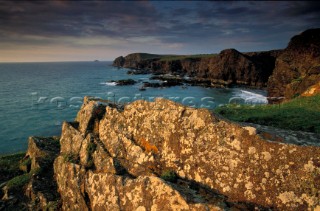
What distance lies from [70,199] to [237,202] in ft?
24.1

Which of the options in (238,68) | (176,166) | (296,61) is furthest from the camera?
(238,68)

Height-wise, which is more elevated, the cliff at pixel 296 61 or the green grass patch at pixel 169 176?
the cliff at pixel 296 61

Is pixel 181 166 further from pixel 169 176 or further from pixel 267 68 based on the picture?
pixel 267 68

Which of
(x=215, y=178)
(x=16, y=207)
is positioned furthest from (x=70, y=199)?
(x=215, y=178)

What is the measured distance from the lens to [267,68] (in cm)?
10031

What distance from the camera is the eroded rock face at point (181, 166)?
665cm

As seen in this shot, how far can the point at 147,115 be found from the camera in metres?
10.3

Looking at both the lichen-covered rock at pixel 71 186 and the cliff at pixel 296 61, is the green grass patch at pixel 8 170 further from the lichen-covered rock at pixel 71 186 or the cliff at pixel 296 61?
the cliff at pixel 296 61

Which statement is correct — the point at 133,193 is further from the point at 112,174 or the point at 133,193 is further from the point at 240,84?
the point at 240,84

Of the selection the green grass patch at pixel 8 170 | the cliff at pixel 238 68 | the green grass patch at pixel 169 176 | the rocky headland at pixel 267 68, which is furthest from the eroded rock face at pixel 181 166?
the cliff at pixel 238 68

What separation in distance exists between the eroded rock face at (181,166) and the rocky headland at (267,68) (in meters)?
25.7

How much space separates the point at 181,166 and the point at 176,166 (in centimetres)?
21

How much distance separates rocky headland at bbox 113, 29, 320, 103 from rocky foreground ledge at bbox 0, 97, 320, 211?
25.8 m

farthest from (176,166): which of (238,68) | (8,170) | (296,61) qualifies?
(238,68)
